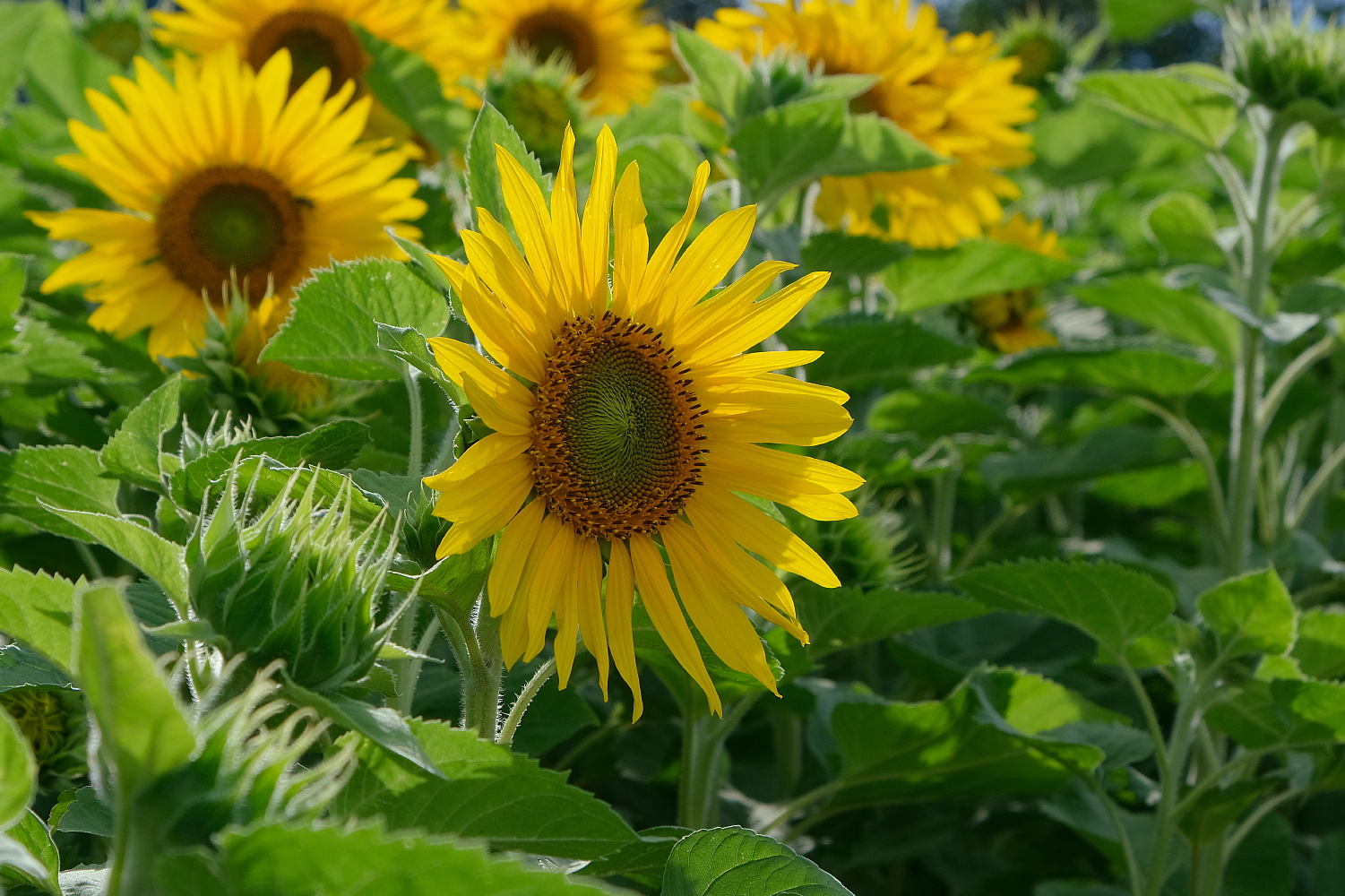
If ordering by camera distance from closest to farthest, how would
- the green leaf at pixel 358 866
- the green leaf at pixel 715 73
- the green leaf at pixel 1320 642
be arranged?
the green leaf at pixel 358 866 < the green leaf at pixel 1320 642 < the green leaf at pixel 715 73

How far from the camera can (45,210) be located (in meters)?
1.98

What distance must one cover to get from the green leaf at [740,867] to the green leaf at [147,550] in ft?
1.27

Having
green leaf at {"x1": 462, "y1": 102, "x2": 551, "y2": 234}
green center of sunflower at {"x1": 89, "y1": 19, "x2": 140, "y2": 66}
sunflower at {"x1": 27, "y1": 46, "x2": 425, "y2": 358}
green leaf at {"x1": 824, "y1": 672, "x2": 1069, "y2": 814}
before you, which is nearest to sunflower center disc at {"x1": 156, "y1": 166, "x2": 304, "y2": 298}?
sunflower at {"x1": 27, "y1": 46, "x2": 425, "y2": 358}

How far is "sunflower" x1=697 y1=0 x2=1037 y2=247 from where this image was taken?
2035 millimetres

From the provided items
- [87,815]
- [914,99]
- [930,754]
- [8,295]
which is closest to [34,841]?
[87,815]

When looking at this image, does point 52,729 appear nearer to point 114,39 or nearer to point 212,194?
point 212,194

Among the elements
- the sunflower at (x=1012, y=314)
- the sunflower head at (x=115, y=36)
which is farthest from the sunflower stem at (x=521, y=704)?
the sunflower head at (x=115, y=36)

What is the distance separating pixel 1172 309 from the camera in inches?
79.0

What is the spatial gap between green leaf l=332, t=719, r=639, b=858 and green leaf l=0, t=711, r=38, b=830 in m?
0.24

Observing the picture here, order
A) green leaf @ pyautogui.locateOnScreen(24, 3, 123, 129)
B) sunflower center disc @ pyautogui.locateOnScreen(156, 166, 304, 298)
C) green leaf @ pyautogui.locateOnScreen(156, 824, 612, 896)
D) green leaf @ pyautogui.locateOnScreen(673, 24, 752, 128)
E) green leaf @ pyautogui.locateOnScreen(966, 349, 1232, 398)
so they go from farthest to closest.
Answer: green leaf @ pyautogui.locateOnScreen(24, 3, 123, 129) < green leaf @ pyautogui.locateOnScreen(966, 349, 1232, 398) < sunflower center disc @ pyautogui.locateOnScreen(156, 166, 304, 298) < green leaf @ pyautogui.locateOnScreen(673, 24, 752, 128) < green leaf @ pyautogui.locateOnScreen(156, 824, 612, 896)

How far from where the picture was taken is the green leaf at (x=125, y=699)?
1.88 feet

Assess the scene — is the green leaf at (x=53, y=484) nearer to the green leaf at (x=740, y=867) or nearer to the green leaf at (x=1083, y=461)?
the green leaf at (x=740, y=867)

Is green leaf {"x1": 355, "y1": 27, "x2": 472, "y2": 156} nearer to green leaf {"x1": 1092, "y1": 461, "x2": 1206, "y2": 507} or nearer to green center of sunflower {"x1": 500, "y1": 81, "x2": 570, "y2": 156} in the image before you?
green center of sunflower {"x1": 500, "y1": 81, "x2": 570, "y2": 156}

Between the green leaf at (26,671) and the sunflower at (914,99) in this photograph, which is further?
the sunflower at (914,99)
